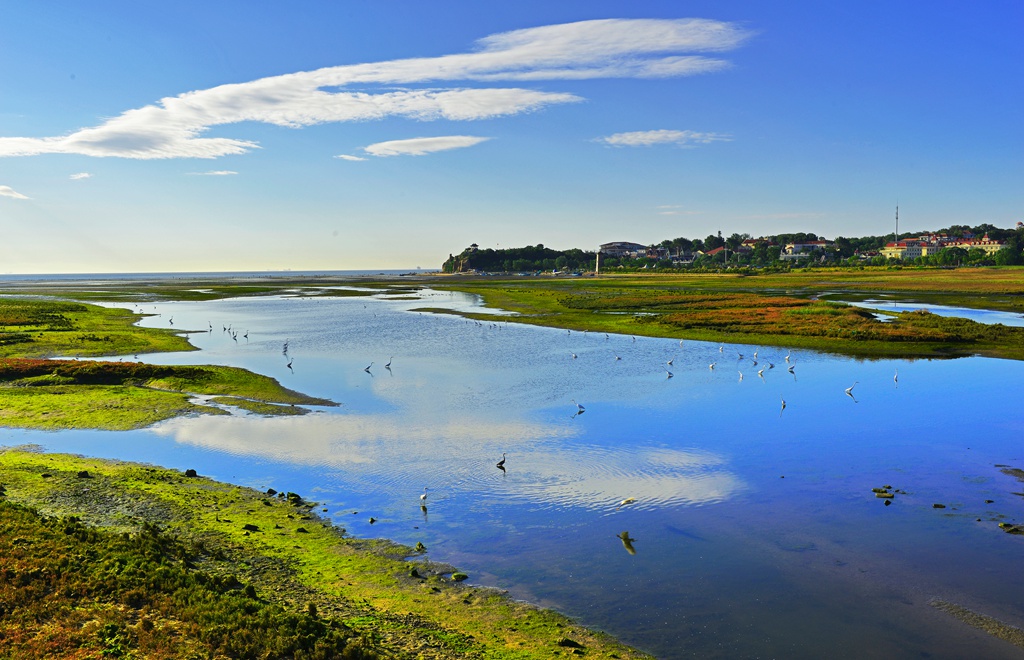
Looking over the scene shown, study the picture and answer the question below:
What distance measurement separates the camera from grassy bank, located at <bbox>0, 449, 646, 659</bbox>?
11539 mm

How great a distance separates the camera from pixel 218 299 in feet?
416

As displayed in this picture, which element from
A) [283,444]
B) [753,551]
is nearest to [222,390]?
[283,444]

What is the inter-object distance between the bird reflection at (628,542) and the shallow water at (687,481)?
0.15m

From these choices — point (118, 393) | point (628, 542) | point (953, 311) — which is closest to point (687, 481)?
point (628, 542)

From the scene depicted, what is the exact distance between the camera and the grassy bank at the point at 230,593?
454 inches

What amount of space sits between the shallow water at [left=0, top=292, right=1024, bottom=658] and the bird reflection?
15 cm

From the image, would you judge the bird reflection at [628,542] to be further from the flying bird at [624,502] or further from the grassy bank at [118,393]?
the grassy bank at [118,393]

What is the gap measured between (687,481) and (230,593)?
14.0m

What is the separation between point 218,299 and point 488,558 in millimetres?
122867

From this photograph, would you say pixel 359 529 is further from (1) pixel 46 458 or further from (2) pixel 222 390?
→ (2) pixel 222 390

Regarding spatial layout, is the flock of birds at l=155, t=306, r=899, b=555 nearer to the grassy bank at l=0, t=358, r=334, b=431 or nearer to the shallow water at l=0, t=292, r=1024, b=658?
the shallow water at l=0, t=292, r=1024, b=658

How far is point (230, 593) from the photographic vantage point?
43.7ft

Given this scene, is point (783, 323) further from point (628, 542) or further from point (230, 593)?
point (230, 593)

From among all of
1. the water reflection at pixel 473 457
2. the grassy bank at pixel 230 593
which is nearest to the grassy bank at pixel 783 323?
the water reflection at pixel 473 457
